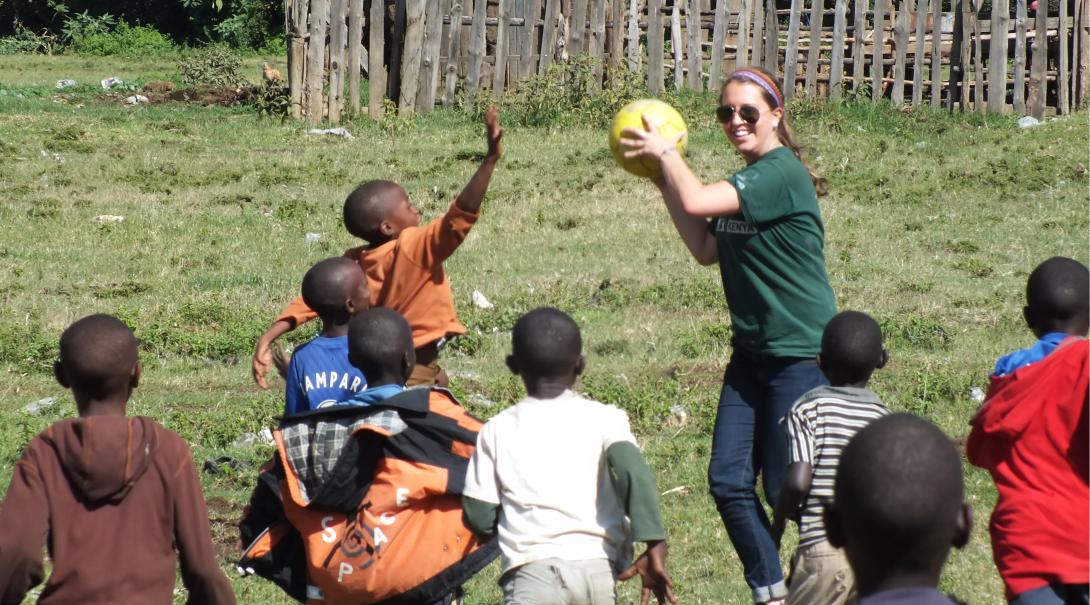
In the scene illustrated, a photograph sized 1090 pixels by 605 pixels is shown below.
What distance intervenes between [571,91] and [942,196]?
16.2 feet

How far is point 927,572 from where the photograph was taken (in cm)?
250

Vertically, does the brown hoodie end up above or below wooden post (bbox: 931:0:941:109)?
below

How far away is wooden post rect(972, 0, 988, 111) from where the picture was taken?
606 inches

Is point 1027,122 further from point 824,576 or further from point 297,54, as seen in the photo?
point 824,576

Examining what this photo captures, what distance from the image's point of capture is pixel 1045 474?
369 centimetres

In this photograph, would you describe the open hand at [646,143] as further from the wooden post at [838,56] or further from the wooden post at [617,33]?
the wooden post at [617,33]

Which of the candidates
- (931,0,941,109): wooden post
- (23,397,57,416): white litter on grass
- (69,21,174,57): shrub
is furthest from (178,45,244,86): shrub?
(23,397,57,416): white litter on grass

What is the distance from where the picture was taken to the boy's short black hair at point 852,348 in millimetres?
4199

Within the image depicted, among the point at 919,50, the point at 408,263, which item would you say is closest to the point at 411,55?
the point at 919,50

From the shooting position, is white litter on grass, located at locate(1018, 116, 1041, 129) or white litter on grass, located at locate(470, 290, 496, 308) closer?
white litter on grass, located at locate(470, 290, 496, 308)

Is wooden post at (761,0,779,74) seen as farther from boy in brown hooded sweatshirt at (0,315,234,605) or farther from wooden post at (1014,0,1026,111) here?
boy in brown hooded sweatshirt at (0,315,234,605)

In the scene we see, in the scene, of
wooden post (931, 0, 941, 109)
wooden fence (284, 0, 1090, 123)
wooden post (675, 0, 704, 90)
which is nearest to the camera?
wooden fence (284, 0, 1090, 123)

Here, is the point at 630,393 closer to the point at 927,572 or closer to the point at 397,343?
the point at 397,343

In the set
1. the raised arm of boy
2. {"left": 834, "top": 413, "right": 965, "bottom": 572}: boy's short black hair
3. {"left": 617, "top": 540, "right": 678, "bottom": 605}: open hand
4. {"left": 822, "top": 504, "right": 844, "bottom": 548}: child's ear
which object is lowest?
{"left": 617, "top": 540, "right": 678, "bottom": 605}: open hand
